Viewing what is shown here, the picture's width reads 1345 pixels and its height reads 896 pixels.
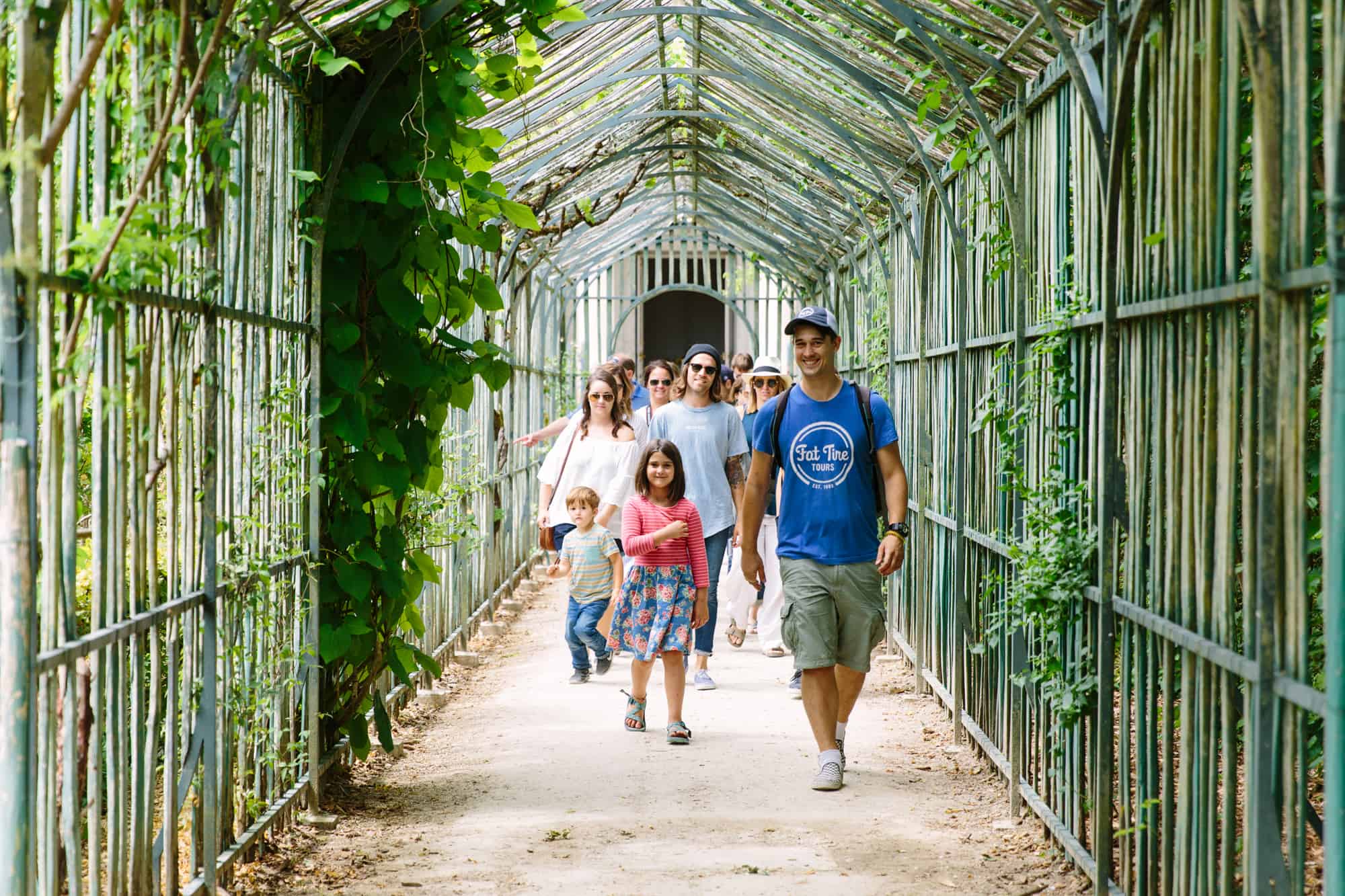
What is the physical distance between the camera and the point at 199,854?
3705 millimetres

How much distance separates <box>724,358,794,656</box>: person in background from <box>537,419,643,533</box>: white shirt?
88 centimetres

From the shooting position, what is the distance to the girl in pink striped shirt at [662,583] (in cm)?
625

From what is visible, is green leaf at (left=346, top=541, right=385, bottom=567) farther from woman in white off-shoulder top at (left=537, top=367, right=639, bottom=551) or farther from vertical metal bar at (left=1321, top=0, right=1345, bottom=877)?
vertical metal bar at (left=1321, top=0, right=1345, bottom=877)

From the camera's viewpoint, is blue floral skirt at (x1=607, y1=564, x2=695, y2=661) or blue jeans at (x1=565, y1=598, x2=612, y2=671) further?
blue jeans at (x1=565, y1=598, x2=612, y2=671)

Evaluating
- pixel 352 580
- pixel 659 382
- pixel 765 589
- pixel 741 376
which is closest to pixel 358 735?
pixel 352 580

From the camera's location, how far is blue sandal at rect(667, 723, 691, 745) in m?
6.18

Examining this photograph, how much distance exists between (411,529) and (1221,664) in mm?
3240

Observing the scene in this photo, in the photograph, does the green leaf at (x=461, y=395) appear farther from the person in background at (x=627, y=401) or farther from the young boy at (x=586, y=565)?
the person in background at (x=627, y=401)

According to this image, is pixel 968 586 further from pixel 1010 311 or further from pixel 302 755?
pixel 302 755

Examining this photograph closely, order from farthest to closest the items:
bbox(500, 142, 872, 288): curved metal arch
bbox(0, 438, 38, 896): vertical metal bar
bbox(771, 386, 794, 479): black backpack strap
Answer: bbox(500, 142, 872, 288): curved metal arch → bbox(771, 386, 794, 479): black backpack strap → bbox(0, 438, 38, 896): vertical metal bar

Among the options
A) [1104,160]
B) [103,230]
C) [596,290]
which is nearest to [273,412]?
[103,230]

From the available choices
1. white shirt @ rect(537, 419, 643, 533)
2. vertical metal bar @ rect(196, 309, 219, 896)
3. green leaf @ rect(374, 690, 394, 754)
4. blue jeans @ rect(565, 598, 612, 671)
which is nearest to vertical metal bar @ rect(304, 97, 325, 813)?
green leaf @ rect(374, 690, 394, 754)

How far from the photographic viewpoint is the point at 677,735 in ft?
20.3

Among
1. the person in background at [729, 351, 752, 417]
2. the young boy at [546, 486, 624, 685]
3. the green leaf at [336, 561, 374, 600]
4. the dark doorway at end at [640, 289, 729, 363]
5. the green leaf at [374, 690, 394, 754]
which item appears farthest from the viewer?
the dark doorway at end at [640, 289, 729, 363]
